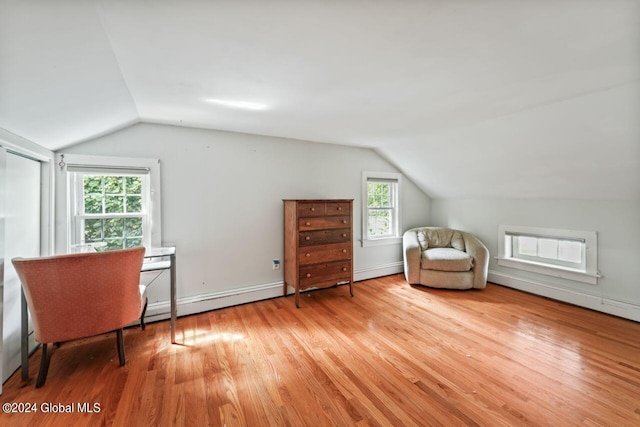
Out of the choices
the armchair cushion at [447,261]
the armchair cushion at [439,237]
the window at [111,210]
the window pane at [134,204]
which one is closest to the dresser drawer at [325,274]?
the armchair cushion at [447,261]

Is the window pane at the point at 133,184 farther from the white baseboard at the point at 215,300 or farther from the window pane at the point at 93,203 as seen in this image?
the white baseboard at the point at 215,300

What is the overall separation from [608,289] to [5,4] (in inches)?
200

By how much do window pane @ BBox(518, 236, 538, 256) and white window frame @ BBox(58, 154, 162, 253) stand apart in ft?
15.8

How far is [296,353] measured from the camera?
84.6 inches

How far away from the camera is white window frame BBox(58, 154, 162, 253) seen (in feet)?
7.98

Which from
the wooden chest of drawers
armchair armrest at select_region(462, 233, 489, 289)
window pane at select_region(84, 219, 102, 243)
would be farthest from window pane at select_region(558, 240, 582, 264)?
window pane at select_region(84, 219, 102, 243)

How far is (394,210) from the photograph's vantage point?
446cm

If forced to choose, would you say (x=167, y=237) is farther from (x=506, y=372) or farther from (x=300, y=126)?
(x=506, y=372)

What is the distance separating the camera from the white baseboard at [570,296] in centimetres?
270

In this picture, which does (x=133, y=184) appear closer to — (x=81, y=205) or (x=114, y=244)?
(x=81, y=205)

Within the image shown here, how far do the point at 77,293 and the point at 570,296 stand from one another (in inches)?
196

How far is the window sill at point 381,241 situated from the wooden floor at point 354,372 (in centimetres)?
136

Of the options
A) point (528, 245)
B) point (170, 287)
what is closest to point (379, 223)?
point (528, 245)

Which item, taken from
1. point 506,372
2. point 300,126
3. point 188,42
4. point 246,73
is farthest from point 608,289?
point 188,42
